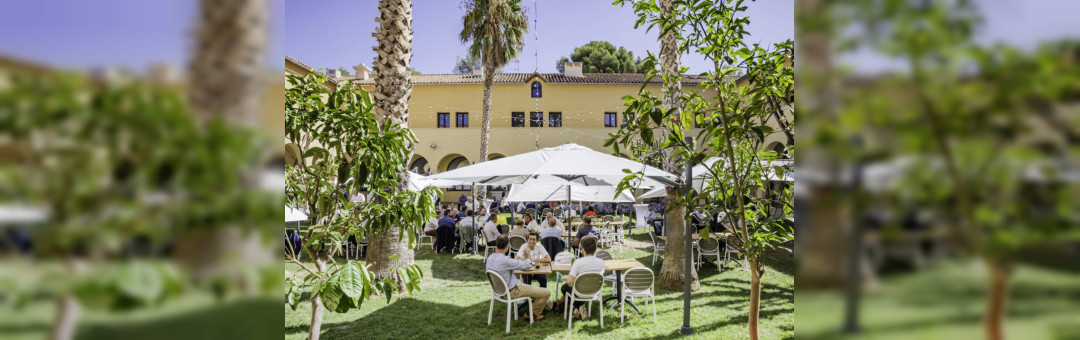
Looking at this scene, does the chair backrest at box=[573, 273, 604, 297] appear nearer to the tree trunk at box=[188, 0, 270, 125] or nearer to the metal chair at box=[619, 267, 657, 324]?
the metal chair at box=[619, 267, 657, 324]

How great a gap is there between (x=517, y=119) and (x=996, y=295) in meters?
33.4

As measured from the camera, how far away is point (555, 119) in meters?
34.1

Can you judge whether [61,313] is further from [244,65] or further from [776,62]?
[776,62]

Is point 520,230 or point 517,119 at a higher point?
point 517,119

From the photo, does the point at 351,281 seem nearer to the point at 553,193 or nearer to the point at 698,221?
the point at 698,221

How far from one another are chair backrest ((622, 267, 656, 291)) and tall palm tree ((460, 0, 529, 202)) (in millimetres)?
15891

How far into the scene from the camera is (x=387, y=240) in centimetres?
870

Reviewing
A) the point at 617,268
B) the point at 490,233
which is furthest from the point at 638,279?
the point at 490,233

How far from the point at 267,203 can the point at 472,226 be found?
1388 centimetres

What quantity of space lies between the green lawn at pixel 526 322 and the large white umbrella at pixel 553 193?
11.0 feet

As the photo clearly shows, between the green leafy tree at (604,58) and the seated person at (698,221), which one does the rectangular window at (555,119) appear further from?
the seated person at (698,221)

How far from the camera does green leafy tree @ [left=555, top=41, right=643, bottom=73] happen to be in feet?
150

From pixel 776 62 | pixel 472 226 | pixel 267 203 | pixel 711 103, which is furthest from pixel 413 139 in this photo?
pixel 472 226

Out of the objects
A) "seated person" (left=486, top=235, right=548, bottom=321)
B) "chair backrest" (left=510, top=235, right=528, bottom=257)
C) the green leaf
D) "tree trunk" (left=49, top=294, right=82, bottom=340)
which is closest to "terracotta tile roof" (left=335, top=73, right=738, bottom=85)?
"chair backrest" (left=510, top=235, right=528, bottom=257)
